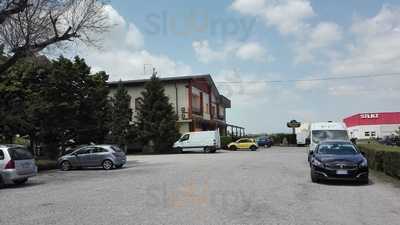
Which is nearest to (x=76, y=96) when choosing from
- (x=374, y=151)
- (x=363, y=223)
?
(x=374, y=151)

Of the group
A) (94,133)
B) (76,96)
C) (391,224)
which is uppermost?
(76,96)

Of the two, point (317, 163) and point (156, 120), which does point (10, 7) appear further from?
point (156, 120)

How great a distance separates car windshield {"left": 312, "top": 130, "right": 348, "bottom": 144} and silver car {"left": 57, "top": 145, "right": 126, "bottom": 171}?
1089cm

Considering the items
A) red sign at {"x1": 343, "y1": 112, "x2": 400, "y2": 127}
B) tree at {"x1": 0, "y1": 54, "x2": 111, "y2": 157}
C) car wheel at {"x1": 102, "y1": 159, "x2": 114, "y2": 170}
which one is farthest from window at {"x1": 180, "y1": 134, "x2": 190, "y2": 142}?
red sign at {"x1": 343, "y1": 112, "x2": 400, "y2": 127}

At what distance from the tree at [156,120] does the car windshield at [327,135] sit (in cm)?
2255

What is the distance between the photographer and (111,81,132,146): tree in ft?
149

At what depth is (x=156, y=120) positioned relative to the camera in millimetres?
46781

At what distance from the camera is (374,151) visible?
67.9ft

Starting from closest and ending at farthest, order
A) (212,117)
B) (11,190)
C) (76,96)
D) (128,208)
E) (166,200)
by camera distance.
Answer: (128,208) < (166,200) < (11,190) < (76,96) < (212,117)

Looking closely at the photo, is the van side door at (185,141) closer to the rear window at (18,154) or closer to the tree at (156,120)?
the tree at (156,120)

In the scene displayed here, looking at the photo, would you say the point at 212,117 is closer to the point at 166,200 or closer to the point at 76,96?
the point at 76,96

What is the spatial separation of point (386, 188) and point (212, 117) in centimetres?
5098

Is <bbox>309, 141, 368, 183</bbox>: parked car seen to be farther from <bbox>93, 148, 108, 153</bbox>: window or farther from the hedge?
<bbox>93, 148, 108, 153</bbox>: window

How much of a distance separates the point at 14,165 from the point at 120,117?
100.0 ft
